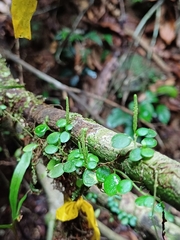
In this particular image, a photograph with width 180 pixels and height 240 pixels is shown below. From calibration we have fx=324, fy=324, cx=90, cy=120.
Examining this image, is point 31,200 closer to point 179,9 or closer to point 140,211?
point 140,211

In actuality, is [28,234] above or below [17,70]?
below

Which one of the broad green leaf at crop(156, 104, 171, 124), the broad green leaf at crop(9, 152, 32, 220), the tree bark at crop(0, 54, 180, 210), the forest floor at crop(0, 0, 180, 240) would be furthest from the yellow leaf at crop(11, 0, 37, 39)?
the broad green leaf at crop(156, 104, 171, 124)

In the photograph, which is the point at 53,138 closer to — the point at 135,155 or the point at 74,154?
the point at 74,154

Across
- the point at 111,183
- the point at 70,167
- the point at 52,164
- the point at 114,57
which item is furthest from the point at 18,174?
the point at 114,57

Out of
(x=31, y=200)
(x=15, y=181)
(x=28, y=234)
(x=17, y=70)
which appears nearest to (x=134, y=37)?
(x=17, y=70)

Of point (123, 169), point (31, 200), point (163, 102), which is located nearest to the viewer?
point (123, 169)

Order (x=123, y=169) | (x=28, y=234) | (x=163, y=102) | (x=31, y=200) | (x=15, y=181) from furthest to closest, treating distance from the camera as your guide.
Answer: (x=163, y=102) < (x=31, y=200) < (x=28, y=234) < (x=15, y=181) < (x=123, y=169)
